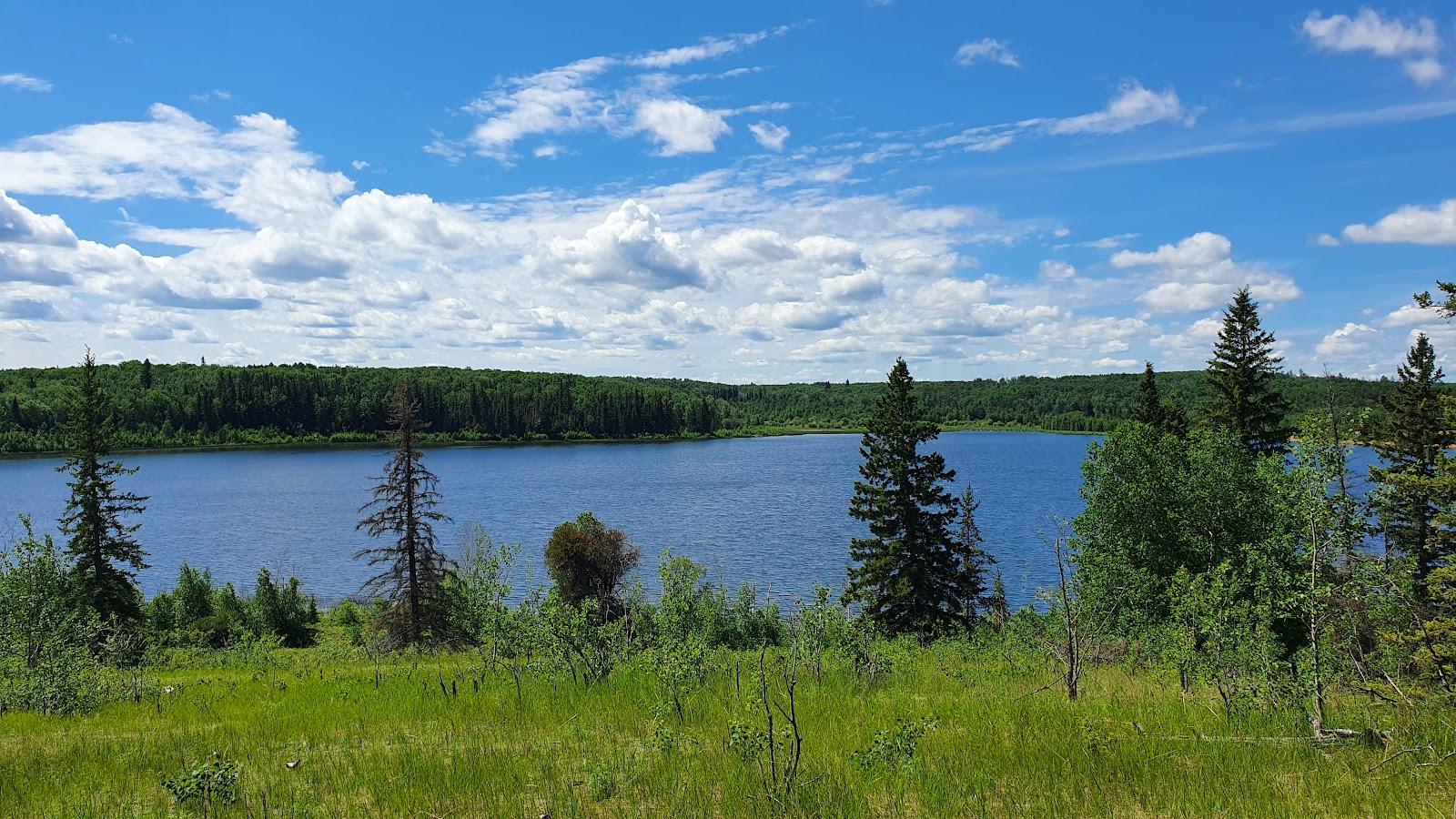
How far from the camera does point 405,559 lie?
38.8 m

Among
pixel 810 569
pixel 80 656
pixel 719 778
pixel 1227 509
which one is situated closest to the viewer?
pixel 719 778

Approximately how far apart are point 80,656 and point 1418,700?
76.1 ft

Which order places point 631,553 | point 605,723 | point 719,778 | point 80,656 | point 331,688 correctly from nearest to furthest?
point 719,778 < point 605,723 < point 331,688 < point 80,656 < point 631,553

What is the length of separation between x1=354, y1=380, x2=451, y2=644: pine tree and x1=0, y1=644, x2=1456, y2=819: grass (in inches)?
979

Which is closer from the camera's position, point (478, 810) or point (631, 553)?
point (478, 810)

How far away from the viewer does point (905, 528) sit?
128 feet

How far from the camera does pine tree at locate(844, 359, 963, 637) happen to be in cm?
3891

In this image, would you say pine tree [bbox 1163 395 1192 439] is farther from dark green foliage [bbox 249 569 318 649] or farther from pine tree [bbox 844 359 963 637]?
dark green foliage [bbox 249 569 318 649]

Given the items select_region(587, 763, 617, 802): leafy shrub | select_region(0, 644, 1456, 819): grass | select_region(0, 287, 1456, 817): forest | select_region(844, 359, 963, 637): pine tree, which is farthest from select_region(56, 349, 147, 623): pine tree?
select_region(587, 763, 617, 802): leafy shrub

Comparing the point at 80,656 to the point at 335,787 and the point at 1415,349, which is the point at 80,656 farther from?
the point at 1415,349

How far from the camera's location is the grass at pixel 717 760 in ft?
21.7

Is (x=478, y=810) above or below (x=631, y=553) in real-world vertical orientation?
above

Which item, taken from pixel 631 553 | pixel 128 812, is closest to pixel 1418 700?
pixel 128 812

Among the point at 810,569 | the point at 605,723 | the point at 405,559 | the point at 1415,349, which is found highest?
the point at 1415,349
